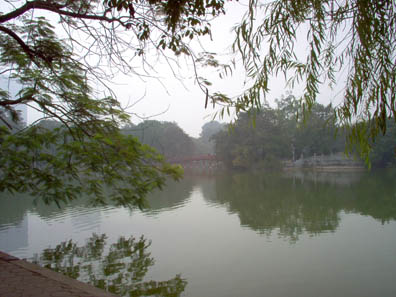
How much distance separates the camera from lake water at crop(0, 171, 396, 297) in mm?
4316

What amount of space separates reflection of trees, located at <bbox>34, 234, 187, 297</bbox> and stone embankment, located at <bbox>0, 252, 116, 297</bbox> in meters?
1.30

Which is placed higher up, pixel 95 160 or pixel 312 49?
pixel 312 49

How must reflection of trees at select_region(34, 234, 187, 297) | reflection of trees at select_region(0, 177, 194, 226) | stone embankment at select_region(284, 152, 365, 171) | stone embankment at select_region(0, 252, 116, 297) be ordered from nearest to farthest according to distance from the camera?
stone embankment at select_region(0, 252, 116, 297), reflection of trees at select_region(34, 234, 187, 297), reflection of trees at select_region(0, 177, 194, 226), stone embankment at select_region(284, 152, 365, 171)

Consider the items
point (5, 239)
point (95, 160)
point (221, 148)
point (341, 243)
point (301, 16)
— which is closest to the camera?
point (301, 16)

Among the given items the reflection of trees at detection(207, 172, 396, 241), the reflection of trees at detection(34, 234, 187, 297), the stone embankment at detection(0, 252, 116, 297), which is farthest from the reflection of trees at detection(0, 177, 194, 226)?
the stone embankment at detection(0, 252, 116, 297)

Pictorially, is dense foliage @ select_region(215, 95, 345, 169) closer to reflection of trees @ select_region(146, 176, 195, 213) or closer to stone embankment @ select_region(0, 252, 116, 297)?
reflection of trees @ select_region(146, 176, 195, 213)

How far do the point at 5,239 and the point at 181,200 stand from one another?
20.7ft

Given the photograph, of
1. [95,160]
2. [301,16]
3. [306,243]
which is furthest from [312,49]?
[306,243]

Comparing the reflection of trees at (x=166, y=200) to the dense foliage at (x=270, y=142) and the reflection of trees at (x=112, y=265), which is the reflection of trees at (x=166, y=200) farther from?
the dense foliage at (x=270, y=142)

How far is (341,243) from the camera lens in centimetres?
600

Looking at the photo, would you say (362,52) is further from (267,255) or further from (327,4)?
(267,255)

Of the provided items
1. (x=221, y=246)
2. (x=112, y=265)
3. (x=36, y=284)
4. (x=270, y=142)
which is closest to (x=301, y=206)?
(x=221, y=246)

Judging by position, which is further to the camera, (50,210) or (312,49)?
(50,210)

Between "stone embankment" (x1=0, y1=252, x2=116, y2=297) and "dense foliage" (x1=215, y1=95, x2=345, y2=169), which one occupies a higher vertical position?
"dense foliage" (x1=215, y1=95, x2=345, y2=169)
